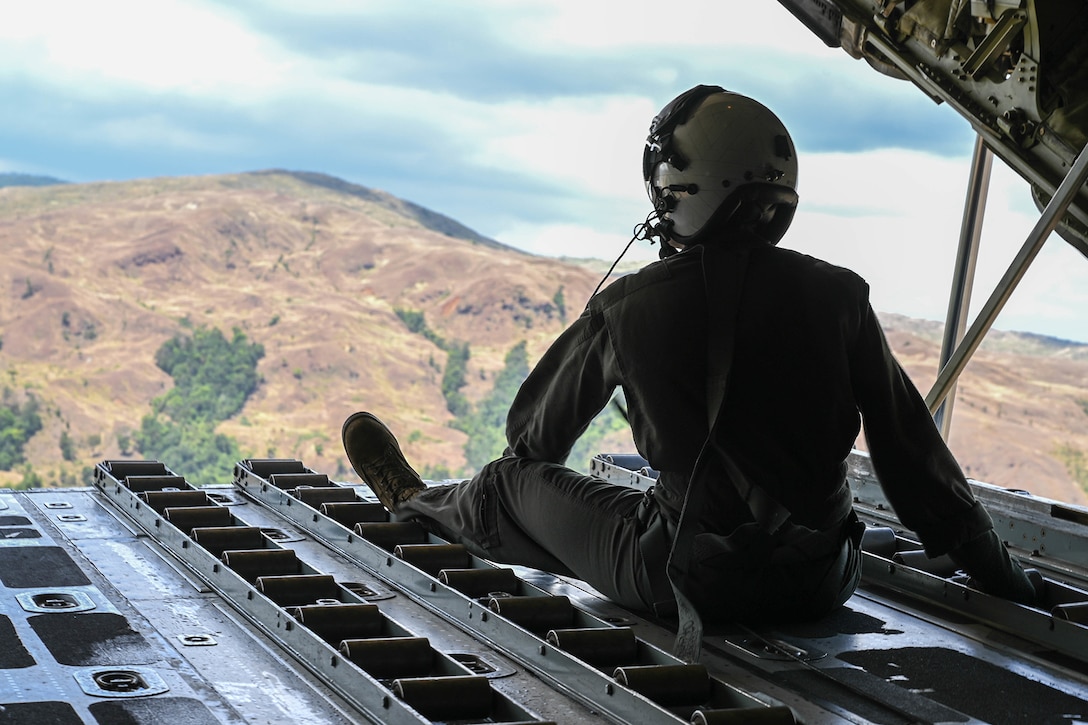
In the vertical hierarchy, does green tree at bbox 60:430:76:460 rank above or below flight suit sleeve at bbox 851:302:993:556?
below

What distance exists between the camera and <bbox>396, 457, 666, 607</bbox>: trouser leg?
2867 mm

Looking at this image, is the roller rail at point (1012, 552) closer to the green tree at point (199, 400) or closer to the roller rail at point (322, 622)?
the roller rail at point (322, 622)

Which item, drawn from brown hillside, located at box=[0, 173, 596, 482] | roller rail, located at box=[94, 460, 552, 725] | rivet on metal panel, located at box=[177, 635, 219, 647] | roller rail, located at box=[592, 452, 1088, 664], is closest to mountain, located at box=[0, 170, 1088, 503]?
brown hillside, located at box=[0, 173, 596, 482]

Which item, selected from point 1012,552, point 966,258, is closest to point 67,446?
point 966,258

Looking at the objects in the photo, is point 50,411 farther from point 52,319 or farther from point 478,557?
point 478,557

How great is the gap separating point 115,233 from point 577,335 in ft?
165

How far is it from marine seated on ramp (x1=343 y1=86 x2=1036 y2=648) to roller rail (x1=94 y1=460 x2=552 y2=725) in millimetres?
618

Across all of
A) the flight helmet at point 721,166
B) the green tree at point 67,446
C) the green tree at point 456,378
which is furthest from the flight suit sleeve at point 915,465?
the green tree at point 67,446

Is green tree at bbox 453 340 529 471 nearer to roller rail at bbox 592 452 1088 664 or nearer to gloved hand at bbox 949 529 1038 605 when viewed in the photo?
roller rail at bbox 592 452 1088 664

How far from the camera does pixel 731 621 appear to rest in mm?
2809

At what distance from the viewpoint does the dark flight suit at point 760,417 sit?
262 centimetres

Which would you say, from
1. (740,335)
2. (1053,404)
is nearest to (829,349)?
(740,335)

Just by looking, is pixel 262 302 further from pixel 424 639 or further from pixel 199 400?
pixel 424 639

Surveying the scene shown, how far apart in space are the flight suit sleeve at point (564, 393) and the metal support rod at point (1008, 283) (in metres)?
1.51
